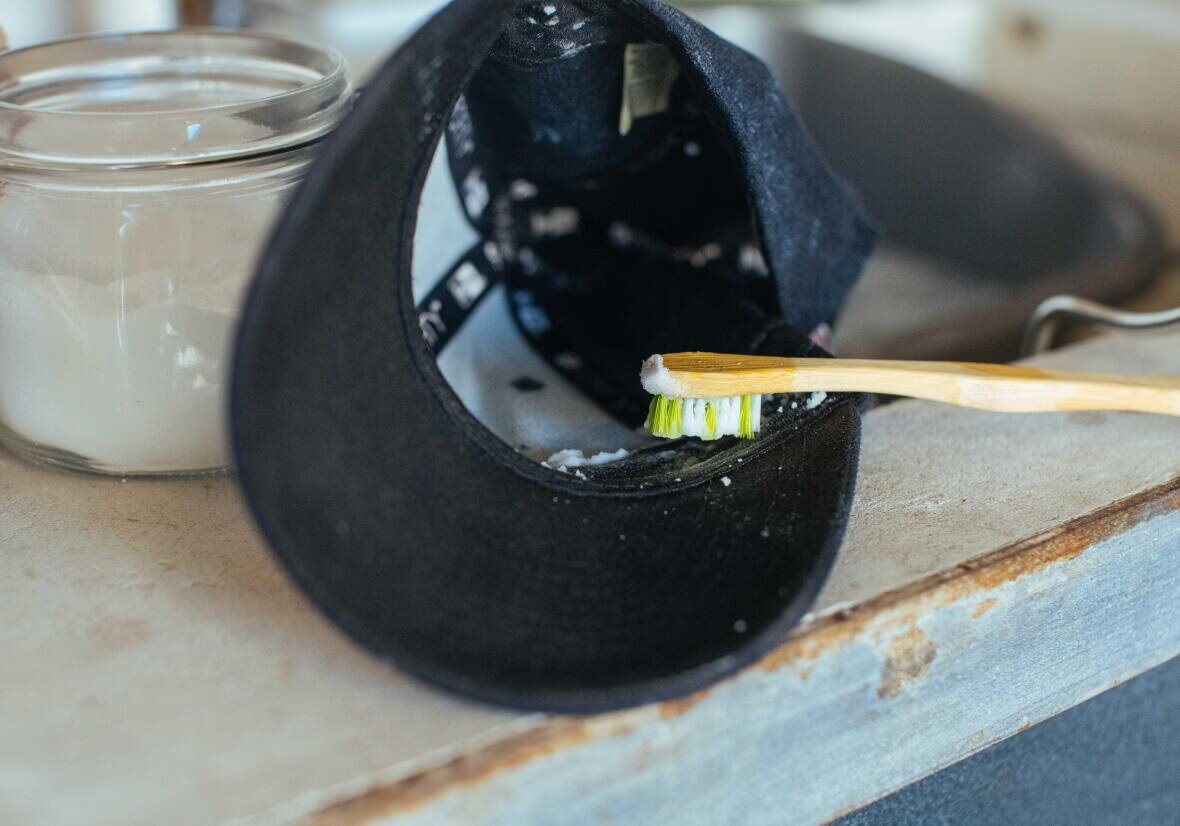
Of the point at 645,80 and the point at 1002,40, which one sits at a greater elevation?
the point at 645,80

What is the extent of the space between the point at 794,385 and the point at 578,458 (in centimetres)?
10

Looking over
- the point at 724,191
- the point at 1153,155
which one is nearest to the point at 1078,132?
the point at 1153,155

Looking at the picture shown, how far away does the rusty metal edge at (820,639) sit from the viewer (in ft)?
1.10

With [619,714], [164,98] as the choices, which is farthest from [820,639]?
[164,98]

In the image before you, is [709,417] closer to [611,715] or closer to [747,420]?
[747,420]

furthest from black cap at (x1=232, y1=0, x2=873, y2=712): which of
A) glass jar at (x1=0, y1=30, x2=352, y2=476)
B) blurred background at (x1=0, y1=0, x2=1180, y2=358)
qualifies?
blurred background at (x1=0, y1=0, x2=1180, y2=358)

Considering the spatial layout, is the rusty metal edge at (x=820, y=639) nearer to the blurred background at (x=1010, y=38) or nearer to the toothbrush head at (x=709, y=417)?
the toothbrush head at (x=709, y=417)

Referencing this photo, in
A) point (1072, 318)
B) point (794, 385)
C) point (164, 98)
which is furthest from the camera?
point (1072, 318)

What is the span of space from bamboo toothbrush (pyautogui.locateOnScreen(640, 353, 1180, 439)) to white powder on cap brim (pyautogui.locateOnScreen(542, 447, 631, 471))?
0.09 feet

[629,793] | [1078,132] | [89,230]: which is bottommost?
[1078,132]

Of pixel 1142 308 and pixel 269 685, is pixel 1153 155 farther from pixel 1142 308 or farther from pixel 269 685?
pixel 269 685

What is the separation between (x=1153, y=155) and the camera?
1.11 m

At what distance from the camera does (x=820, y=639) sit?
393mm

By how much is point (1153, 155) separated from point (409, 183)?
0.99 metres
